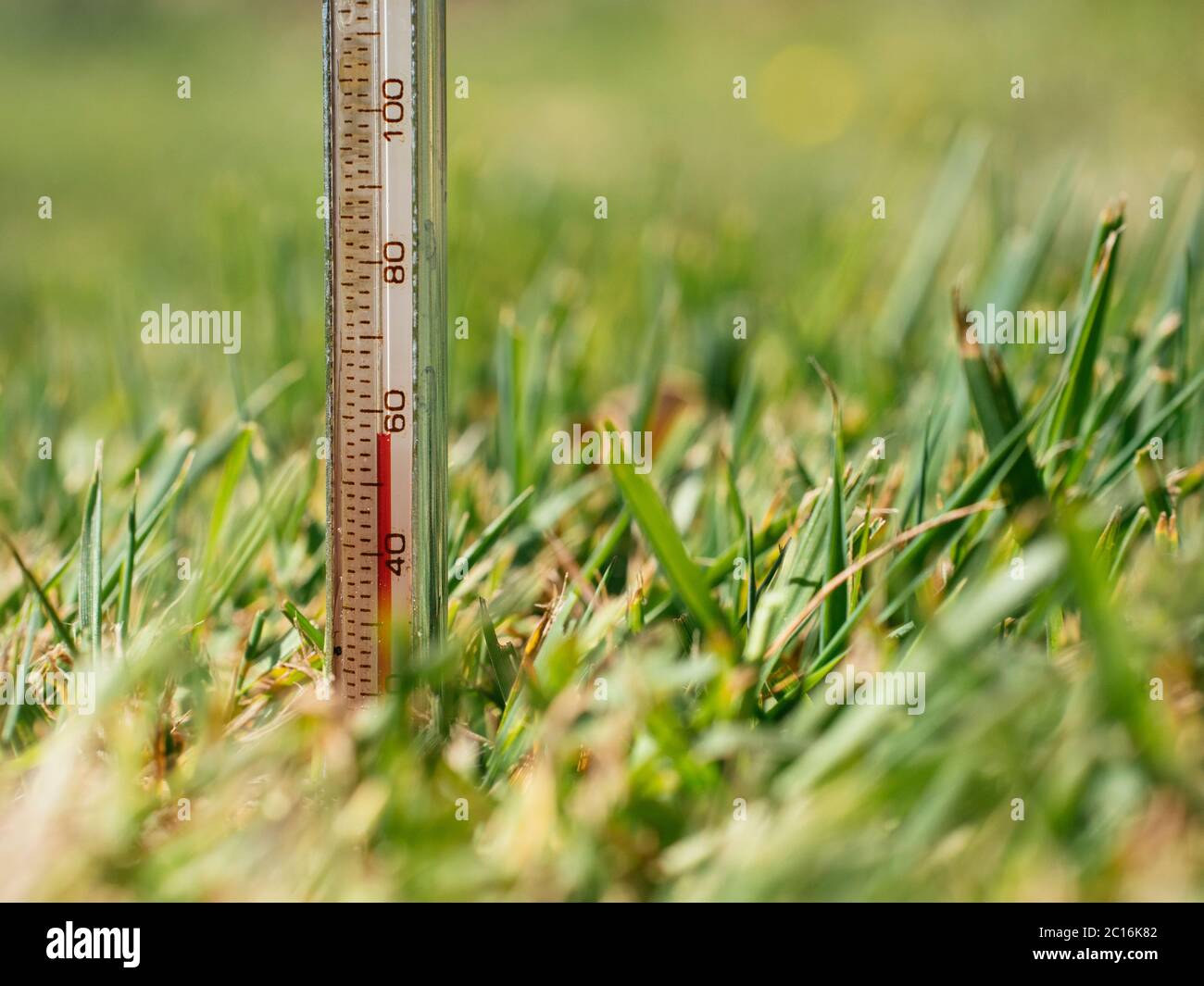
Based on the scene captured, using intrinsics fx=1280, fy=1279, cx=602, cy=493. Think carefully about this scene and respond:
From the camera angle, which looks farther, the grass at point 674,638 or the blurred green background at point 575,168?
the blurred green background at point 575,168

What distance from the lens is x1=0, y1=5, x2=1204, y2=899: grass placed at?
729 millimetres

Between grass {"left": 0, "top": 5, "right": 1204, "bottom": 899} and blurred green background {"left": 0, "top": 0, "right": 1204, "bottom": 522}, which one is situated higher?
blurred green background {"left": 0, "top": 0, "right": 1204, "bottom": 522}

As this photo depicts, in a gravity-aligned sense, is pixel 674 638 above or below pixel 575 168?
below

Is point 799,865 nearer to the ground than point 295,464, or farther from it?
nearer to the ground

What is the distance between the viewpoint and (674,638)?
0.98 m

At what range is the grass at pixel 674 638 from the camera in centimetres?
73

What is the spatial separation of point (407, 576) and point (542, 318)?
0.69 meters

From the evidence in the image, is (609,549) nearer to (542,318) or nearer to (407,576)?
(407,576)

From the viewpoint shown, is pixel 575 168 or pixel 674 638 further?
pixel 575 168

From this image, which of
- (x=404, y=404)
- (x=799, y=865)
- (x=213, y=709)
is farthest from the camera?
(x=404, y=404)

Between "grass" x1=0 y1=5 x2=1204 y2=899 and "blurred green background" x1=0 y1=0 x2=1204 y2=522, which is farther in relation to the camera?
"blurred green background" x1=0 y1=0 x2=1204 y2=522

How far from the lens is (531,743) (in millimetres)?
882
